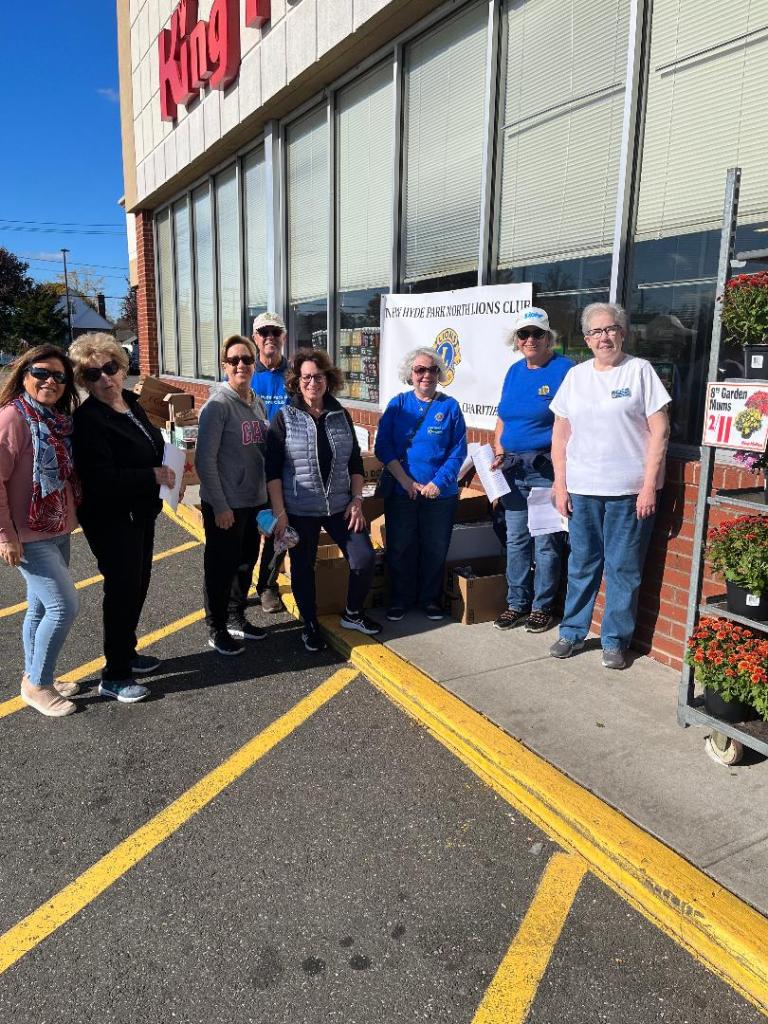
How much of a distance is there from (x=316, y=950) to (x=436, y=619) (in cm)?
270

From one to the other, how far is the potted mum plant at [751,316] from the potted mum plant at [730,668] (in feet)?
3.55

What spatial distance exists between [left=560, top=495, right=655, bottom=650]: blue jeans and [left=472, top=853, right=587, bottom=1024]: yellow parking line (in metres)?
1.65

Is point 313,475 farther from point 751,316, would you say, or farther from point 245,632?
point 751,316

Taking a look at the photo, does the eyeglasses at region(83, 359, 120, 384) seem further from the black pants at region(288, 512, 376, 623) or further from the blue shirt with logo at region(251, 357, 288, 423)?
the blue shirt with logo at region(251, 357, 288, 423)

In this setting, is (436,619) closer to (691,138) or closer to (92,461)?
(92,461)

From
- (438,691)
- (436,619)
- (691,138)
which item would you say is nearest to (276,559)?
(436,619)

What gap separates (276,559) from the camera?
16.8 ft

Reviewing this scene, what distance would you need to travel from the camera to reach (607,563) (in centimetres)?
401

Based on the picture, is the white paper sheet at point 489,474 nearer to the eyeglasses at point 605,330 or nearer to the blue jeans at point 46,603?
the eyeglasses at point 605,330

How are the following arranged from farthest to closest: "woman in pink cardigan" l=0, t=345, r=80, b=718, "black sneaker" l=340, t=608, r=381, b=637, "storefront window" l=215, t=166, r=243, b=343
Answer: "storefront window" l=215, t=166, r=243, b=343
"black sneaker" l=340, t=608, r=381, b=637
"woman in pink cardigan" l=0, t=345, r=80, b=718

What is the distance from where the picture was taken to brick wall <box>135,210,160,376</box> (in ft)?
46.1

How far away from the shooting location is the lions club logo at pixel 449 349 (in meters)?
5.71

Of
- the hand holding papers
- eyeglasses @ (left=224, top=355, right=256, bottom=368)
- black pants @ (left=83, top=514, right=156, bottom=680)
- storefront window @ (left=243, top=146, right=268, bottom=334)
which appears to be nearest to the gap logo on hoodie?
eyeglasses @ (left=224, top=355, right=256, bottom=368)

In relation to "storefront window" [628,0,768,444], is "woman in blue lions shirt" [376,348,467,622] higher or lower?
lower
